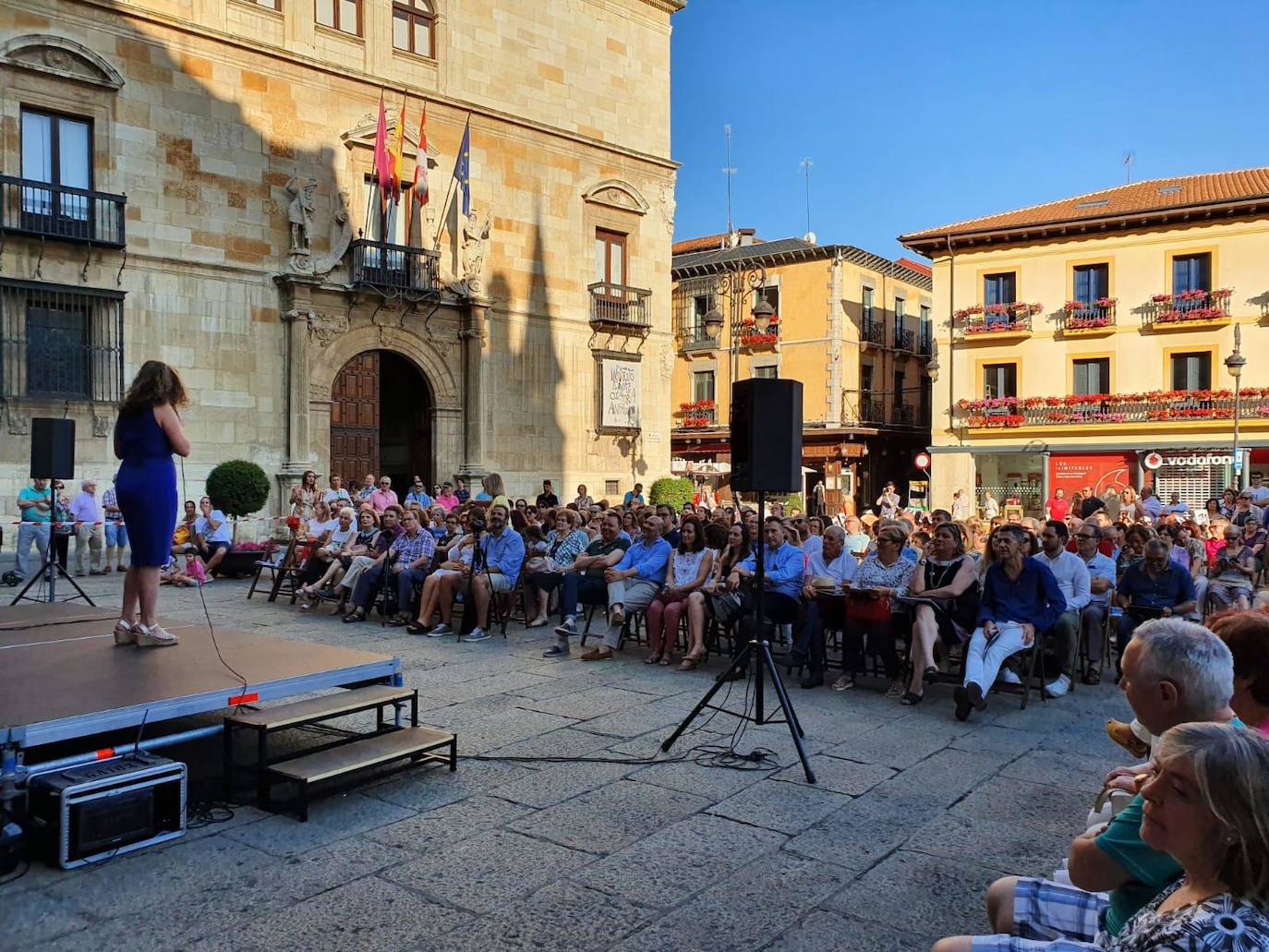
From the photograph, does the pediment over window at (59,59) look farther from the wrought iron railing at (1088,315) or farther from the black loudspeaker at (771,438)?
the wrought iron railing at (1088,315)

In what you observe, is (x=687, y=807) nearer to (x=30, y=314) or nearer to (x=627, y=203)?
(x=30, y=314)

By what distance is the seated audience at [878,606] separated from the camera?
7.11 meters

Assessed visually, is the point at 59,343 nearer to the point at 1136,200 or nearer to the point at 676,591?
the point at 676,591

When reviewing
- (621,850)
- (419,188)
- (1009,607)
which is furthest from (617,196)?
(621,850)

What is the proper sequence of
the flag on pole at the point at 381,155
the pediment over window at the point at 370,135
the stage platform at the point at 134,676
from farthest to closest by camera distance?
1. the pediment over window at the point at 370,135
2. the flag on pole at the point at 381,155
3. the stage platform at the point at 134,676

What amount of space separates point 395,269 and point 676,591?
1339 cm

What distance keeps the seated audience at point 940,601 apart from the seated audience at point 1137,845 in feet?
13.2

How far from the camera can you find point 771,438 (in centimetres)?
569

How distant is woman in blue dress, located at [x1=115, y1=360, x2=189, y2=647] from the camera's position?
206 inches

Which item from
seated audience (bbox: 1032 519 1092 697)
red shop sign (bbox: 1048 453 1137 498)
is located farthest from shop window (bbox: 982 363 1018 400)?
seated audience (bbox: 1032 519 1092 697)

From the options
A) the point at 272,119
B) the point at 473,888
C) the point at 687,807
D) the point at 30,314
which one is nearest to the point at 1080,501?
the point at 687,807

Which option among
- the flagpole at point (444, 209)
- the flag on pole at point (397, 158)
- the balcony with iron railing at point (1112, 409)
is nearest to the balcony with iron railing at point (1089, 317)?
the balcony with iron railing at point (1112, 409)

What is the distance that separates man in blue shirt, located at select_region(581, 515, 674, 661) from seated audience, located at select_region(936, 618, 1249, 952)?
590 centimetres

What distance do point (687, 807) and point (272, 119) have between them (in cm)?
1713
